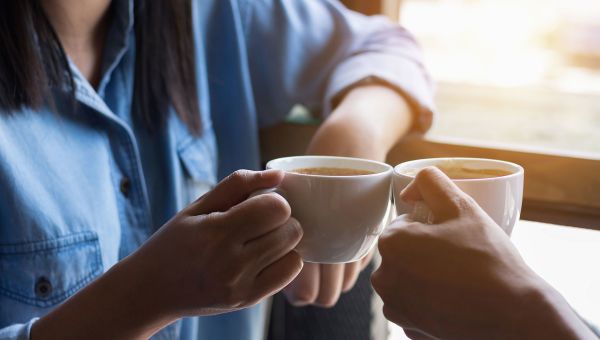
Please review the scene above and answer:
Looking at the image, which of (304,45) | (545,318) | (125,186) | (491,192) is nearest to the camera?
(545,318)

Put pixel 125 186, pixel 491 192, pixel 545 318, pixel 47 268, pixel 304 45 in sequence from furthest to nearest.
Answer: pixel 304 45
pixel 125 186
pixel 47 268
pixel 491 192
pixel 545 318

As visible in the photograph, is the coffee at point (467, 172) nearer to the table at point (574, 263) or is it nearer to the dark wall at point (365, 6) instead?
the table at point (574, 263)

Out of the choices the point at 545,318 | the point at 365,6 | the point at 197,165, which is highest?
the point at 365,6

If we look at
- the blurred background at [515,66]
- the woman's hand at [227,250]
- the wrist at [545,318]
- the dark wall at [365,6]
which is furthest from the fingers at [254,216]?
the dark wall at [365,6]

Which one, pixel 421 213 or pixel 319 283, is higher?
pixel 421 213

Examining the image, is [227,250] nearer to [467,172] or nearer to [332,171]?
[332,171]

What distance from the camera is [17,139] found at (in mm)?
808

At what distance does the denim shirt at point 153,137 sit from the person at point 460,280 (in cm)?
41

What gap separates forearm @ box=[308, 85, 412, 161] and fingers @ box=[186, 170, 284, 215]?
270 mm

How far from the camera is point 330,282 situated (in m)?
0.85

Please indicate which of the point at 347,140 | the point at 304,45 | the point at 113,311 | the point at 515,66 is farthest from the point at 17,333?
the point at 515,66

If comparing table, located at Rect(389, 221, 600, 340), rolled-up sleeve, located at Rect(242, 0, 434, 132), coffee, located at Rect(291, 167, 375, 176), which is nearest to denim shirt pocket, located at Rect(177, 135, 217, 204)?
rolled-up sleeve, located at Rect(242, 0, 434, 132)

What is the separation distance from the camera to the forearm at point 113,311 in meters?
0.60

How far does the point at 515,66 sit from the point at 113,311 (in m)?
0.86
